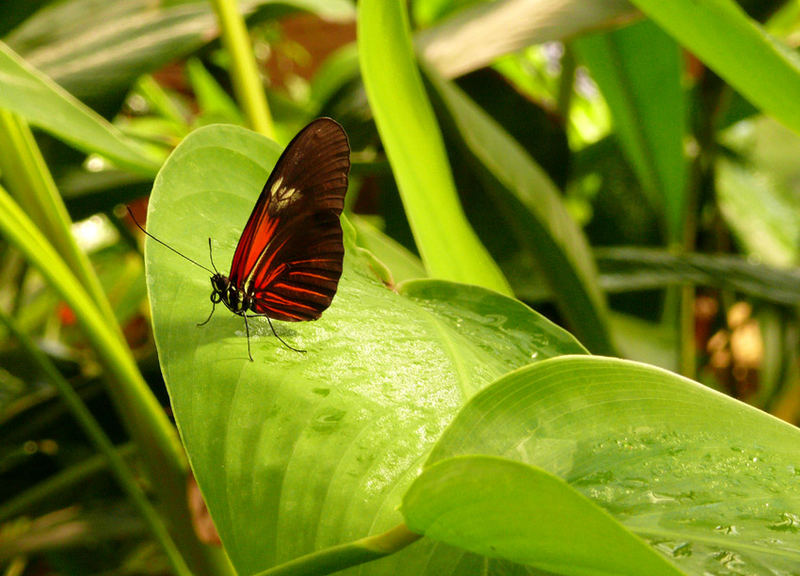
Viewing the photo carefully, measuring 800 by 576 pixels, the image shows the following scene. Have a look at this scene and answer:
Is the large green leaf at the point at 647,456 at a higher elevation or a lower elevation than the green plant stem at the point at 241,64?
lower

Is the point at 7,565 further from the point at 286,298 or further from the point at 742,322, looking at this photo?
the point at 742,322

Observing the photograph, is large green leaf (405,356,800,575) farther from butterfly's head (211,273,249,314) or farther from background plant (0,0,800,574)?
butterfly's head (211,273,249,314)

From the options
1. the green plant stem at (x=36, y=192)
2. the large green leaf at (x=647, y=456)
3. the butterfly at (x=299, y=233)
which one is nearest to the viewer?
the large green leaf at (x=647, y=456)

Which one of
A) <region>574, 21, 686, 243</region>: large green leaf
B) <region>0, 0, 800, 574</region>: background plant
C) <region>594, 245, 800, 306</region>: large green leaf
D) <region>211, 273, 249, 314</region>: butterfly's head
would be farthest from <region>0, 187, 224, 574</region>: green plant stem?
<region>574, 21, 686, 243</region>: large green leaf

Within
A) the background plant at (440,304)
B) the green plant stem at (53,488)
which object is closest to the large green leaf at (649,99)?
the background plant at (440,304)

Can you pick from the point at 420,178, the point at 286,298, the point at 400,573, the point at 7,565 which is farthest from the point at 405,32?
the point at 7,565

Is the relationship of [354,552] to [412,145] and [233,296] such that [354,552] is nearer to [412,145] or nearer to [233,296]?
[233,296]

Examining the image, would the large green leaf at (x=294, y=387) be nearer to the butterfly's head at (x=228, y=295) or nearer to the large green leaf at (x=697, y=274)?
the butterfly's head at (x=228, y=295)

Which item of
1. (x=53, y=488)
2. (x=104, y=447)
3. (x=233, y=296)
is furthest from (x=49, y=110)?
(x=53, y=488)
